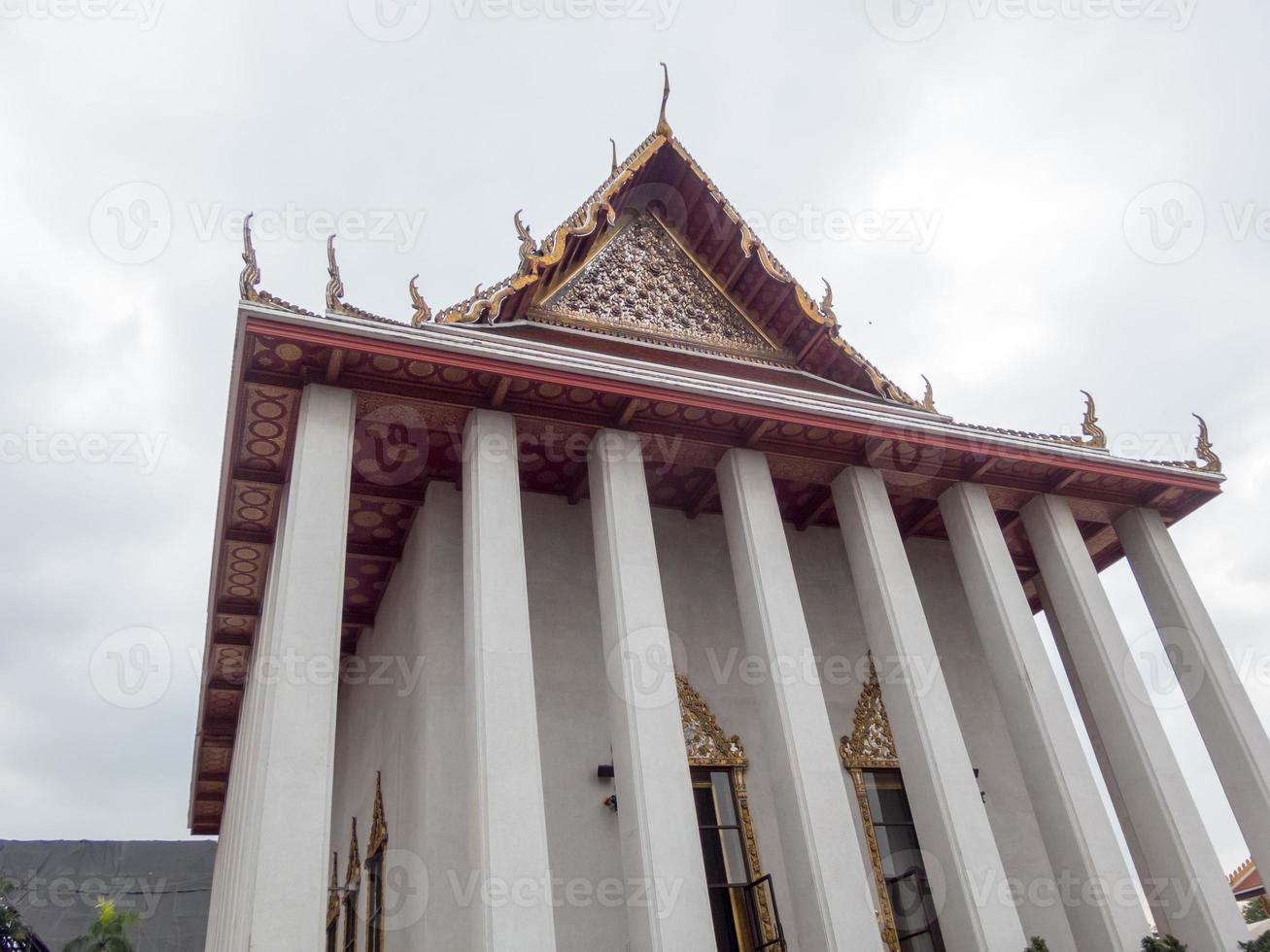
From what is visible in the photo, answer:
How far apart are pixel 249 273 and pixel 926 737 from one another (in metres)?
5.95

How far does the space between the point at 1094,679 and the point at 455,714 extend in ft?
17.9

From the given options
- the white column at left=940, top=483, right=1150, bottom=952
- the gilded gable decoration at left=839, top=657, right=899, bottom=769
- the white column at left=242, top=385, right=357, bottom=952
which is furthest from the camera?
the gilded gable decoration at left=839, top=657, right=899, bottom=769

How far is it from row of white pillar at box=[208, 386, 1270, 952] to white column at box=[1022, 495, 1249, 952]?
20 mm

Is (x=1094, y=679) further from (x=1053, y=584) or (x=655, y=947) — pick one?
(x=655, y=947)

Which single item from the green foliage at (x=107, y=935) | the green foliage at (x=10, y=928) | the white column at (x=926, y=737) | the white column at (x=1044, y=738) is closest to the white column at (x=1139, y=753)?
the white column at (x=1044, y=738)

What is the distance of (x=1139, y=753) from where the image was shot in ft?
26.8

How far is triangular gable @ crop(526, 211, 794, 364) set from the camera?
9.62 meters

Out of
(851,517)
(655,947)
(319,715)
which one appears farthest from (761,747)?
(319,715)

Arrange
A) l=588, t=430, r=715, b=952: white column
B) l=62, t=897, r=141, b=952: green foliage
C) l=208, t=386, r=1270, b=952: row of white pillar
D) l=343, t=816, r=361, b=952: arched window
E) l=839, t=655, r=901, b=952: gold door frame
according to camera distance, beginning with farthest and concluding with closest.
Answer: l=62, t=897, r=141, b=952: green foliage
l=343, t=816, r=361, b=952: arched window
l=839, t=655, r=901, b=952: gold door frame
l=588, t=430, r=715, b=952: white column
l=208, t=386, r=1270, b=952: row of white pillar

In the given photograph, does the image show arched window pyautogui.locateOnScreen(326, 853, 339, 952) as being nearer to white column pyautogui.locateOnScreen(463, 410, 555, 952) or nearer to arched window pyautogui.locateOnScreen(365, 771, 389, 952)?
arched window pyautogui.locateOnScreen(365, 771, 389, 952)

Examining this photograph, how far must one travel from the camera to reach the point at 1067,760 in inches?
304

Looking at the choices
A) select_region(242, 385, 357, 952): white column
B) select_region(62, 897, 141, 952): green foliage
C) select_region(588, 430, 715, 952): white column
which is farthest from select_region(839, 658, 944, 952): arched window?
select_region(62, 897, 141, 952): green foliage

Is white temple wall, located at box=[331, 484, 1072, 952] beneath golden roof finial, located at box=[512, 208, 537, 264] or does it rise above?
beneath

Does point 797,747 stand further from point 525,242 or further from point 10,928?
point 10,928
